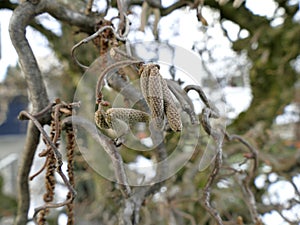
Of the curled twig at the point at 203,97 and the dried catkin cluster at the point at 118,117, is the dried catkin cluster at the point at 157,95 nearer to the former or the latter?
the dried catkin cluster at the point at 118,117

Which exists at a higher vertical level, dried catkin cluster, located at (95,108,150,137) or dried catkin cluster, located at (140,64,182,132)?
dried catkin cluster, located at (140,64,182,132)

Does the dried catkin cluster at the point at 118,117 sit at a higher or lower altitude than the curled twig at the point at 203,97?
lower

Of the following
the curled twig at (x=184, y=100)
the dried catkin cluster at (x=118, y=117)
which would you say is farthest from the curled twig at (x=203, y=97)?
the dried catkin cluster at (x=118, y=117)

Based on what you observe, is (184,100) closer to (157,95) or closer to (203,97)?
(203,97)

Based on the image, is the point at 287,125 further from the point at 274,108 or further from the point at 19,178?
the point at 19,178

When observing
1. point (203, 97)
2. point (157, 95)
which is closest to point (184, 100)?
point (203, 97)

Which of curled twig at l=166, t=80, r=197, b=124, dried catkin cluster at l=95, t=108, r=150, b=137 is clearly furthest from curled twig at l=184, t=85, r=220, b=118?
dried catkin cluster at l=95, t=108, r=150, b=137

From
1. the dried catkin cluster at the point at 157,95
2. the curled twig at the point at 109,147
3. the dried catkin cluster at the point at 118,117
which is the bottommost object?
the curled twig at the point at 109,147

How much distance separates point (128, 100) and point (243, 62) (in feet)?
3.74

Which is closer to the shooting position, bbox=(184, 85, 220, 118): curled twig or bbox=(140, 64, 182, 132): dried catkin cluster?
bbox=(140, 64, 182, 132): dried catkin cluster

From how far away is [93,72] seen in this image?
1.87 feet

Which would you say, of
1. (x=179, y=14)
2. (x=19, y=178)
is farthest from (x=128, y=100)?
(x=179, y=14)

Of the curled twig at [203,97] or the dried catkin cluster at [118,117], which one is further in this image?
the curled twig at [203,97]

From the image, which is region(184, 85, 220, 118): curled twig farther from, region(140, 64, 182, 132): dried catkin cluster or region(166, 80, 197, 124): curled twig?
region(140, 64, 182, 132): dried catkin cluster
